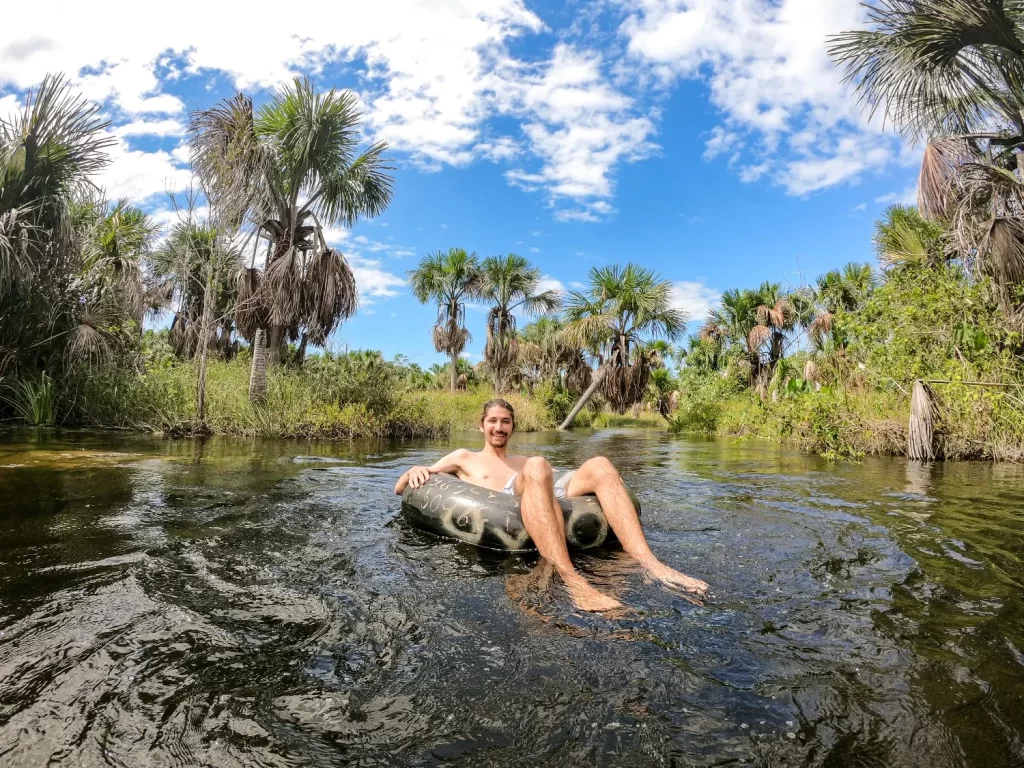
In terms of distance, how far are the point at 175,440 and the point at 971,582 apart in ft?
39.3

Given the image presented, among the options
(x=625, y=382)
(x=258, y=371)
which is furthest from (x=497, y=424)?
(x=625, y=382)

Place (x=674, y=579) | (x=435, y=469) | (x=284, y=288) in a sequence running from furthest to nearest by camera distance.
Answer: (x=284, y=288)
(x=435, y=469)
(x=674, y=579)

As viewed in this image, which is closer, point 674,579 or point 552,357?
point 674,579

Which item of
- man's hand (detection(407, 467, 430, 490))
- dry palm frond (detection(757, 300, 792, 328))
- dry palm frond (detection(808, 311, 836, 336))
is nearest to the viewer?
man's hand (detection(407, 467, 430, 490))

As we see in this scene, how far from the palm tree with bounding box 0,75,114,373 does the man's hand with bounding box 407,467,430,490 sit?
380 inches

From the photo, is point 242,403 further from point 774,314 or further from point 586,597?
point 774,314

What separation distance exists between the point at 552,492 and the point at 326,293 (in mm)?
12135

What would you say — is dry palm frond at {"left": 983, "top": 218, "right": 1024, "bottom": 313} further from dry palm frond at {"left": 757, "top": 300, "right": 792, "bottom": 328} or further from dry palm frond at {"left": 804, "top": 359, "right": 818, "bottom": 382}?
dry palm frond at {"left": 757, "top": 300, "right": 792, "bottom": 328}

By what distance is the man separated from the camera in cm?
303

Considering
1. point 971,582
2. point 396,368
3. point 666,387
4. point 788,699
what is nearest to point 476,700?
point 788,699

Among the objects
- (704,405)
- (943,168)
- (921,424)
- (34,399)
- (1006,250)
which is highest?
(943,168)

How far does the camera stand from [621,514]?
12.0 ft

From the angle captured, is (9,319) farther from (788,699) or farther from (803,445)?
(803,445)

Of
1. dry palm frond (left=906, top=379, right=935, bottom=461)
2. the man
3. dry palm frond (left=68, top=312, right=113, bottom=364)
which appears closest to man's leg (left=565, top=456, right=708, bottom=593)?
the man
